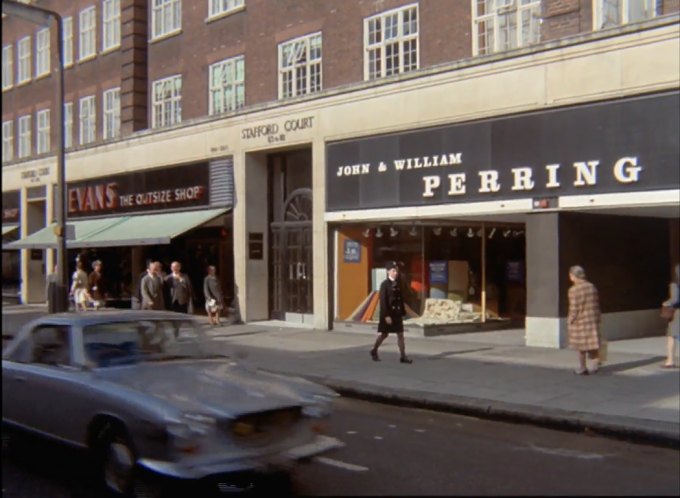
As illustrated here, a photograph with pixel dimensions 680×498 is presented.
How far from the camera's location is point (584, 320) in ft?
38.1

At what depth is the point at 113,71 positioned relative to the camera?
27016 mm

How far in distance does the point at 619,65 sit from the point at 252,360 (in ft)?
27.1

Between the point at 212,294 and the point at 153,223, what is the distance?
15.0 feet

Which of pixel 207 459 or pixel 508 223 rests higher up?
pixel 508 223

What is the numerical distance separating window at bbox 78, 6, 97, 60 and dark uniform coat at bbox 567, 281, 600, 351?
21.7 meters

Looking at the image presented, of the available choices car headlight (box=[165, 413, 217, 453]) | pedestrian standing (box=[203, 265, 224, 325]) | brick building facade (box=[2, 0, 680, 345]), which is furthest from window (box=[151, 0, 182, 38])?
car headlight (box=[165, 413, 217, 453])

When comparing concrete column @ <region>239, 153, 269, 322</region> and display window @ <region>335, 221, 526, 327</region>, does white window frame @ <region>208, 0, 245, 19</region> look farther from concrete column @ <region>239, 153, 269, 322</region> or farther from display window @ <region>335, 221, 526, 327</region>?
display window @ <region>335, 221, 526, 327</region>

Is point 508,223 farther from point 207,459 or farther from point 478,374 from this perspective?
point 207,459

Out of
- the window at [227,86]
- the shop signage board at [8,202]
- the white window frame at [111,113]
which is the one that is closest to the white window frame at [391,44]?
the window at [227,86]

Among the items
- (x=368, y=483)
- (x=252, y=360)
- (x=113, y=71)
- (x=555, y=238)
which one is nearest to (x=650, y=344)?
(x=555, y=238)

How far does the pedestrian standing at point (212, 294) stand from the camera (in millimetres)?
19812

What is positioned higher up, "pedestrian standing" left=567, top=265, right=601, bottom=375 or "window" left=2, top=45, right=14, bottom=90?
"window" left=2, top=45, right=14, bottom=90

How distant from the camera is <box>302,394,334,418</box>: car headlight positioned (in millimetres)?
5782

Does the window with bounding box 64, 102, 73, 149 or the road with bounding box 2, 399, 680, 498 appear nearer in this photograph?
the road with bounding box 2, 399, 680, 498
